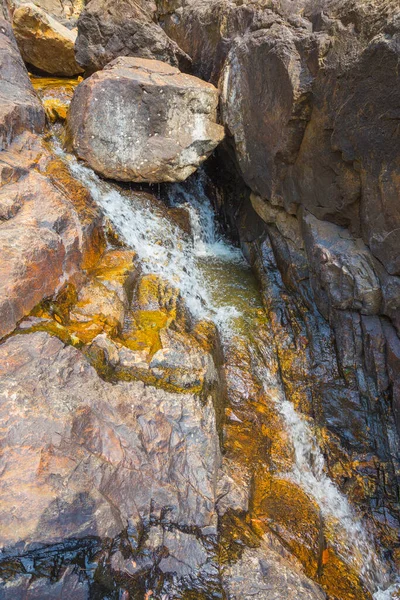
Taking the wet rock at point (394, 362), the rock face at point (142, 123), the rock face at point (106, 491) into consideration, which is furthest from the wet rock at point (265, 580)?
the rock face at point (142, 123)

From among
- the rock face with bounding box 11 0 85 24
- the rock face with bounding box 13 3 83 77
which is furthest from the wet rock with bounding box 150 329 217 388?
the rock face with bounding box 11 0 85 24

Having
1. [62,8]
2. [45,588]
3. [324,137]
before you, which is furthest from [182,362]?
Answer: [62,8]

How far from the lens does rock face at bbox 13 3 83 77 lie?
9781mm

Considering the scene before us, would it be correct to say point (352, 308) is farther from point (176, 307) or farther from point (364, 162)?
point (176, 307)

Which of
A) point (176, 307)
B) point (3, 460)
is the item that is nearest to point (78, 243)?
point (176, 307)

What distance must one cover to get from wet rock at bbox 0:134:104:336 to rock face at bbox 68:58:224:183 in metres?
0.99

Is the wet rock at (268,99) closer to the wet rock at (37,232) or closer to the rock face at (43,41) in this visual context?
the wet rock at (37,232)

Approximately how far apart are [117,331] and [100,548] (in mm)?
2367

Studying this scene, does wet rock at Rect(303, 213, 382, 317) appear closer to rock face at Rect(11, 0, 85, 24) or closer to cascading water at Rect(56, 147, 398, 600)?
cascading water at Rect(56, 147, 398, 600)

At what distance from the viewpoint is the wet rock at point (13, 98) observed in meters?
6.09

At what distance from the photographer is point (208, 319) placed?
5840 mm

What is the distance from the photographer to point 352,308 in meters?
5.02

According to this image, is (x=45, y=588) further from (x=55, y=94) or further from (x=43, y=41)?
(x=43, y=41)

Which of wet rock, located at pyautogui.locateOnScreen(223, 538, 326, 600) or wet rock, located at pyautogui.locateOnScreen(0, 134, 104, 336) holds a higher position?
wet rock, located at pyautogui.locateOnScreen(0, 134, 104, 336)
